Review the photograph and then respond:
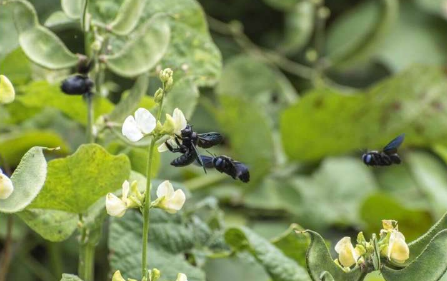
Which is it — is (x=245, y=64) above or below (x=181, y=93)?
below

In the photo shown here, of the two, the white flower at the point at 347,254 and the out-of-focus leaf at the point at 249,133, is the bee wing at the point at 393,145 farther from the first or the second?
the out-of-focus leaf at the point at 249,133

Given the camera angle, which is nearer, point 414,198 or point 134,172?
point 134,172

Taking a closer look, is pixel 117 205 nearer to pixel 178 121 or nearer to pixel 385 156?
pixel 178 121

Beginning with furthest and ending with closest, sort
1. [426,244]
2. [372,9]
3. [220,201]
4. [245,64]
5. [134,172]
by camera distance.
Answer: [372,9]
[245,64]
[220,201]
[134,172]
[426,244]

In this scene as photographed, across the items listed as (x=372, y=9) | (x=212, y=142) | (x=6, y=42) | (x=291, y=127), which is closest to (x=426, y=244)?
(x=212, y=142)

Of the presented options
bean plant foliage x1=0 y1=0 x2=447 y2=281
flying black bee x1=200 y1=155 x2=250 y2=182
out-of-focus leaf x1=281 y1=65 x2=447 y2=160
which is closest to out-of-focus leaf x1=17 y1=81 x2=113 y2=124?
bean plant foliage x1=0 y1=0 x2=447 y2=281

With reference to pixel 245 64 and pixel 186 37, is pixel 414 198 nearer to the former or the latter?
pixel 245 64

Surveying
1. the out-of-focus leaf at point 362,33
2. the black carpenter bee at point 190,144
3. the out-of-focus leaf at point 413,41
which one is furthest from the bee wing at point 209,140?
the out-of-focus leaf at point 413,41
